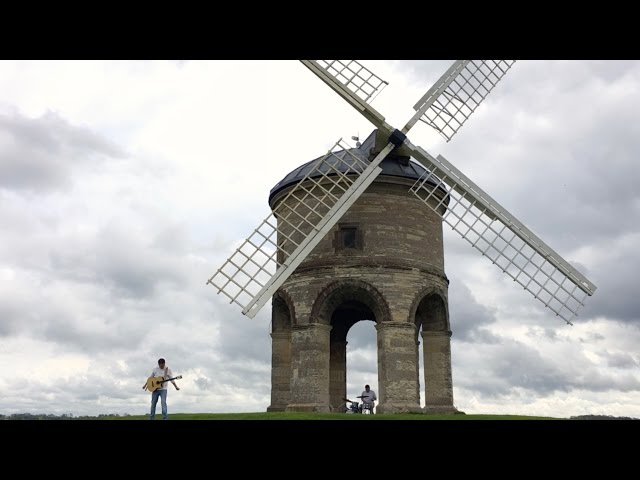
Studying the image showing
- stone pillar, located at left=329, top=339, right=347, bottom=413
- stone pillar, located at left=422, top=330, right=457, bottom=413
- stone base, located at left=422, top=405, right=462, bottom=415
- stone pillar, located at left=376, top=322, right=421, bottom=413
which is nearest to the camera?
stone pillar, located at left=376, top=322, right=421, bottom=413

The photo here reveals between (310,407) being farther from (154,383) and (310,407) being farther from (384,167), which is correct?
(384,167)

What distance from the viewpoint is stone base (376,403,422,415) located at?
19812mm

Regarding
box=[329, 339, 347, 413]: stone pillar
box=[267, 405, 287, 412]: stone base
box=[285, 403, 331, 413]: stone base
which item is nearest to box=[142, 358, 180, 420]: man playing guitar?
box=[285, 403, 331, 413]: stone base

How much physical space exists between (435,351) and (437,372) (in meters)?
0.69

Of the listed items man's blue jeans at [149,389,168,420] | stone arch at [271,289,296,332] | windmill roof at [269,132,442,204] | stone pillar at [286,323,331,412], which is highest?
windmill roof at [269,132,442,204]

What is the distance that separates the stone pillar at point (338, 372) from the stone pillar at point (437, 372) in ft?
12.2

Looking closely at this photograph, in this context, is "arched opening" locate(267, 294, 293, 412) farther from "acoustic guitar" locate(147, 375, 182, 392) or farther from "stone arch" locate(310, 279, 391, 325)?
"acoustic guitar" locate(147, 375, 182, 392)

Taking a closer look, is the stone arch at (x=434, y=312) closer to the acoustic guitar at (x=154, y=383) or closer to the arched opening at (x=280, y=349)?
the arched opening at (x=280, y=349)

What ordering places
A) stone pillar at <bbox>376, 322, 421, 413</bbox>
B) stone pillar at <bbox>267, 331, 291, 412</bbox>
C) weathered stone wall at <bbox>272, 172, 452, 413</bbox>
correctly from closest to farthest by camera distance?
stone pillar at <bbox>376, 322, 421, 413</bbox> < weathered stone wall at <bbox>272, 172, 452, 413</bbox> < stone pillar at <bbox>267, 331, 291, 412</bbox>

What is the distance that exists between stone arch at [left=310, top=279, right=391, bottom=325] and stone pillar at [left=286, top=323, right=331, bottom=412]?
0.40m

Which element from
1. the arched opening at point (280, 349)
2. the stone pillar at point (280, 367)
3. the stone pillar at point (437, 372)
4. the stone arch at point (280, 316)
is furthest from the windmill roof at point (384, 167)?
the stone pillar at point (437, 372)

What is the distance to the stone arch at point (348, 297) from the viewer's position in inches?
806

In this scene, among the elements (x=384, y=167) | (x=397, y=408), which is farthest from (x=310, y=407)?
(x=384, y=167)

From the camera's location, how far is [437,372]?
72.8ft
